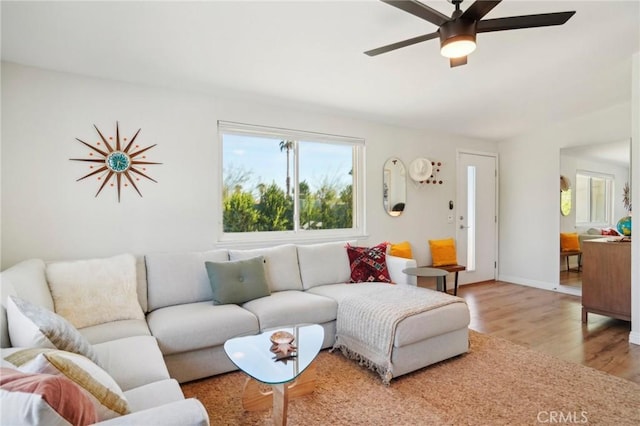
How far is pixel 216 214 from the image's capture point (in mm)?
3395

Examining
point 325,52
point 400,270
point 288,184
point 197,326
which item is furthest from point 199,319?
point 325,52

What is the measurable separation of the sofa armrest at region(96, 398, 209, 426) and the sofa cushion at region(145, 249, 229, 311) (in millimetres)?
1837

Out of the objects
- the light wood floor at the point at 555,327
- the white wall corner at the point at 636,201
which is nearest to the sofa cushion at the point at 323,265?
the light wood floor at the point at 555,327

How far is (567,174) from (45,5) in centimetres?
588

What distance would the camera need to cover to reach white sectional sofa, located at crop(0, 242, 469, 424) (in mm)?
1775

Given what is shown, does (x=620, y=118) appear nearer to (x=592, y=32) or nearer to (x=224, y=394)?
(x=592, y=32)

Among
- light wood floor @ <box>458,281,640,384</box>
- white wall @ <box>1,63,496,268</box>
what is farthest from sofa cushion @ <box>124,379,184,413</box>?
light wood floor @ <box>458,281,640,384</box>

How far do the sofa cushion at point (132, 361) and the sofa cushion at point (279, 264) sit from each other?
1.24m

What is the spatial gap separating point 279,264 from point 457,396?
1.82 meters

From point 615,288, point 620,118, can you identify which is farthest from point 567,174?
point 615,288

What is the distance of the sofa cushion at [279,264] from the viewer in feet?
10.5

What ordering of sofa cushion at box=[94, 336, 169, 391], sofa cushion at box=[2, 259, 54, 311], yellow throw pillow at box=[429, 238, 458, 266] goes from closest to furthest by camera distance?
sofa cushion at box=[94, 336, 169, 391]
sofa cushion at box=[2, 259, 54, 311]
yellow throw pillow at box=[429, 238, 458, 266]

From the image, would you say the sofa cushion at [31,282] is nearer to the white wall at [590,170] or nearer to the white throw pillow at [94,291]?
the white throw pillow at [94,291]

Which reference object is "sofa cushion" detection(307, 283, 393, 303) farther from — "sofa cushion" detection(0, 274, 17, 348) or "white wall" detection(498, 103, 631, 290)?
"white wall" detection(498, 103, 631, 290)
